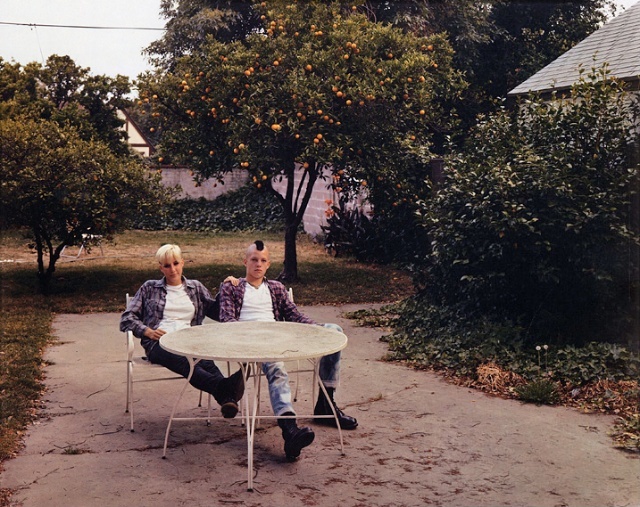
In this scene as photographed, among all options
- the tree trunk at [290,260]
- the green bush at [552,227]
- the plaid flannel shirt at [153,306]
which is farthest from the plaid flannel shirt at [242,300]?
the tree trunk at [290,260]

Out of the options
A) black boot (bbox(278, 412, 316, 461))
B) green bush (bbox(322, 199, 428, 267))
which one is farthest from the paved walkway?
green bush (bbox(322, 199, 428, 267))

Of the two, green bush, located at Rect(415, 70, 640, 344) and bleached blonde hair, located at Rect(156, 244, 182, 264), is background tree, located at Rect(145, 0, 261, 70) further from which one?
bleached blonde hair, located at Rect(156, 244, 182, 264)

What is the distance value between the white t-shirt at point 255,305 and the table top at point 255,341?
0.25 meters

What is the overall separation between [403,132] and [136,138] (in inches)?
1177

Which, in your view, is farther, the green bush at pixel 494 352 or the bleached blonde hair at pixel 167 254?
the green bush at pixel 494 352

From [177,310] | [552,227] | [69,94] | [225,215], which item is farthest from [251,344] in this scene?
[225,215]

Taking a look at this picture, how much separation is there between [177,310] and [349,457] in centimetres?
178

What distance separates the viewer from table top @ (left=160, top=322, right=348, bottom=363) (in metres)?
5.01

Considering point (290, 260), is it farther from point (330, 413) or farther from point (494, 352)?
point (330, 413)

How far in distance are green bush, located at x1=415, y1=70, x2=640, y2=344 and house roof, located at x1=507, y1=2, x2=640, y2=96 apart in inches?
119

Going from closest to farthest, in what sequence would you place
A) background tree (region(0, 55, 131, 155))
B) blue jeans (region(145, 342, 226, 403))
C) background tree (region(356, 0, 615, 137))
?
blue jeans (region(145, 342, 226, 403)), background tree (region(0, 55, 131, 155)), background tree (region(356, 0, 615, 137))

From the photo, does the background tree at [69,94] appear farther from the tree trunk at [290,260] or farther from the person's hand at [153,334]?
the person's hand at [153,334]

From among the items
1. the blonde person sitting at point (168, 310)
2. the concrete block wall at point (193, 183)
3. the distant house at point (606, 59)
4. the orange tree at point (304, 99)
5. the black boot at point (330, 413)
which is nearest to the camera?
the blonde person sitting at point (168, 310)

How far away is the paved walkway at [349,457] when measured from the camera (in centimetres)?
475
